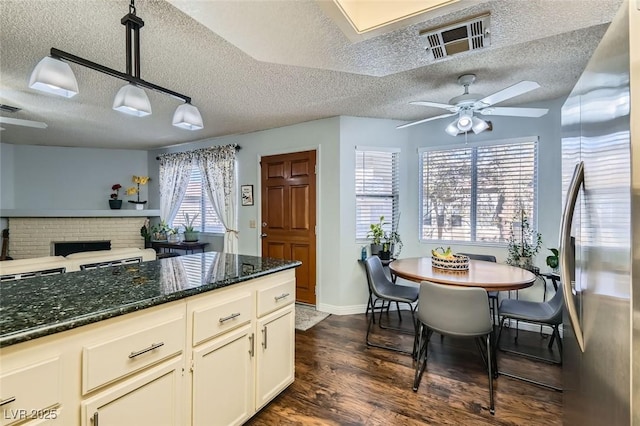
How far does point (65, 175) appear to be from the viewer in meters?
5.57

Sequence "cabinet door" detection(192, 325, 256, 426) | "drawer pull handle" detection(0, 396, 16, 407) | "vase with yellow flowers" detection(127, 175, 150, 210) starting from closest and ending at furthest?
"drawer pull handle" detection(0, 396, 16, 407) < "cabinet door" detection(192, 325, 256, 426) < "vase with yellow flowers" detection(127, 175, 150, 210)

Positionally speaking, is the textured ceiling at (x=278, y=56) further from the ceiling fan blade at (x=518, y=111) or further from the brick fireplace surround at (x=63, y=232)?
the brick fireplace surround at (x=63, y=232)

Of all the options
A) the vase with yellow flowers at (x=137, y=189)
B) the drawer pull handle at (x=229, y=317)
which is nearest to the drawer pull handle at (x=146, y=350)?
the drawer pull handle at (x=229, y=317)

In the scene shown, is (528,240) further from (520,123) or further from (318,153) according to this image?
(318,153)

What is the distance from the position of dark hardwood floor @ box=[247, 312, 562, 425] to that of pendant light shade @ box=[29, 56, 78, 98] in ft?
7.19

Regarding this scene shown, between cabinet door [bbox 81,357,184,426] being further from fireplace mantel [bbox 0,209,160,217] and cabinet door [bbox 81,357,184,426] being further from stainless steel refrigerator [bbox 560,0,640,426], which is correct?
fireplace mantel [bbox 0,209,160,217]

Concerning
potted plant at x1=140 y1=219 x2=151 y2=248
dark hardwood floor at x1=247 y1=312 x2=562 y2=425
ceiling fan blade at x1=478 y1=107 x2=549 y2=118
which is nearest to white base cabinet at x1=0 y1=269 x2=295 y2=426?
dark hardwood floor at x1=247 y1=312 x2=562 y2=425

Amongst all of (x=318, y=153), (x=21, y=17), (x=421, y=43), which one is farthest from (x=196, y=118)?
(x=318, y=153)

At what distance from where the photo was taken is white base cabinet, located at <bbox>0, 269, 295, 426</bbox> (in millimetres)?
950

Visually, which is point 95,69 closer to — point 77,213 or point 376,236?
point 376,236

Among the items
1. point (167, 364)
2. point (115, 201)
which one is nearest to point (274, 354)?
point (167, 364)

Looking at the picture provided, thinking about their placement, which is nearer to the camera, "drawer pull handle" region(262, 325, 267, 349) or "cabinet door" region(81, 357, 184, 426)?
"cabinet door" region(81, 357, 184, 426)

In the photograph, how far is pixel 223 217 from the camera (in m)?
4.88

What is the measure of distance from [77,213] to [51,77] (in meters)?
4.78
